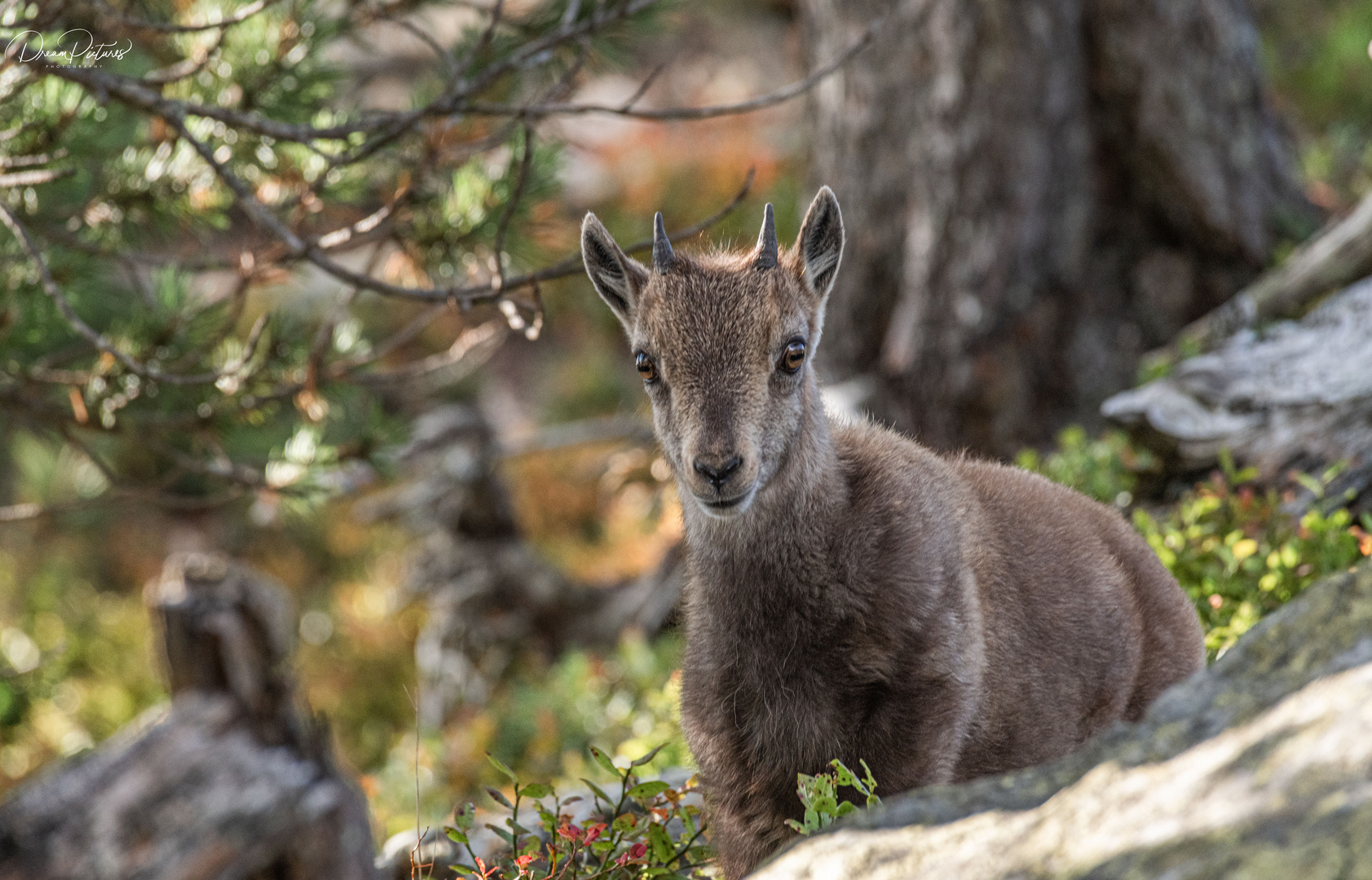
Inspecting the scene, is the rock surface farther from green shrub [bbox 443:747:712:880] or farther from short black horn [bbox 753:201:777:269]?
short black horn [bbox 753:201:777:269]

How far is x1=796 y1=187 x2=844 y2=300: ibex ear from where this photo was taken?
15.0 feet

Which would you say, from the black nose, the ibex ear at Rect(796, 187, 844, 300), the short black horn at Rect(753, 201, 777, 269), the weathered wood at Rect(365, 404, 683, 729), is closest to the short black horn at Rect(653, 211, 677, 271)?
the short black horn at Rect(753, 201, 777, 269)

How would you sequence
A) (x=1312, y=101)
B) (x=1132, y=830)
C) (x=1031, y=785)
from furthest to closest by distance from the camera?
(x=1312, y=101) < (x=1031, y=785) < (x=1132, y=830)

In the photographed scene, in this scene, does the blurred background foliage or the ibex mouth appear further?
the blurred background foliage

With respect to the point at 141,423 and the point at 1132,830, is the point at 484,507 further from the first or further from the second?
the point at 1132,830

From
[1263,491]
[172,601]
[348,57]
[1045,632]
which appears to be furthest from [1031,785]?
[348,57]

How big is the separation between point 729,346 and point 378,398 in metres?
3.81

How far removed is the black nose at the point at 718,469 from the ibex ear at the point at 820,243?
3.49 feet

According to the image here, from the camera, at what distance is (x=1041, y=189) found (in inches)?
323

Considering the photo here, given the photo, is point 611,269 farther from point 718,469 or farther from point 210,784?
point 210,784

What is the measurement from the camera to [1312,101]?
13.0 meters

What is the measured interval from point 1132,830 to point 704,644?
2.11 m

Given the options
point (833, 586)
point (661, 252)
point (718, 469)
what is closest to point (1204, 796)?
point (833, 586)

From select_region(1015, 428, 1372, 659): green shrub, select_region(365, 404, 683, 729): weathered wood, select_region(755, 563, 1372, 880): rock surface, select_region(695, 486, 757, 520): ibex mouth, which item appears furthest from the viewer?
select_region(365, 404, 683, 729): weathered wood
